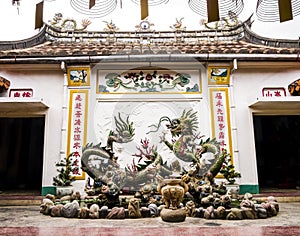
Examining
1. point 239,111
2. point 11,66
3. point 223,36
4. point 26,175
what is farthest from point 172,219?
point 26,175

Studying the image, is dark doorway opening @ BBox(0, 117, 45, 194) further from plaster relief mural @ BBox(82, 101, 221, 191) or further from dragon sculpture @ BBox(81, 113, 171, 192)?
dragon sculpture @ BBox(81, 113, 171, 192)

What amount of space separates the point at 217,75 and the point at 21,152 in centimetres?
759

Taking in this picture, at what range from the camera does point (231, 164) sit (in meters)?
6.45

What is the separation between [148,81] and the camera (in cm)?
712

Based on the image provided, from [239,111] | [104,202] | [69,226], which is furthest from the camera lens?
[239,111]

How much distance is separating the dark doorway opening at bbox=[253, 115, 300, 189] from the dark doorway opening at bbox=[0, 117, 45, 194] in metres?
7.91

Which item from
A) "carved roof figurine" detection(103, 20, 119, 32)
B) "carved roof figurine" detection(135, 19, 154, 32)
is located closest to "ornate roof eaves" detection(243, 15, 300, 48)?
"carved roof figurine" detection(135, 19, 154, 32)

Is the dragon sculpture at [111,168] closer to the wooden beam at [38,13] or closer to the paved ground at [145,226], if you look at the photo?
the paved ground at [145,226]

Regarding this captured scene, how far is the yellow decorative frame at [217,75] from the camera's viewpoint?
22.9 ft

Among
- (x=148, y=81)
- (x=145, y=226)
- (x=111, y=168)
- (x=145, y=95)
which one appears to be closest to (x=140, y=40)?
(x=148, y=81)

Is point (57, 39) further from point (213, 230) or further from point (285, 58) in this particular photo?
point (213, 230)

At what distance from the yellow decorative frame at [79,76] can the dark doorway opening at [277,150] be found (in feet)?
17.7

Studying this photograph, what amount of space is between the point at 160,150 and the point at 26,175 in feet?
19.4

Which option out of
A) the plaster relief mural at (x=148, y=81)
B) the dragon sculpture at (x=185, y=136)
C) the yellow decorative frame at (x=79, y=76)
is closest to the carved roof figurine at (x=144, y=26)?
the plaster relief mural at (x=148, y=81)
